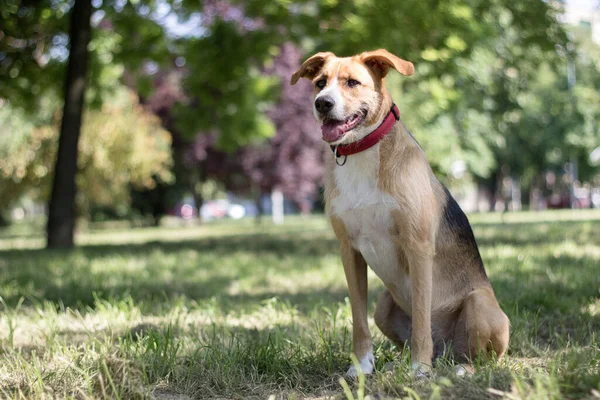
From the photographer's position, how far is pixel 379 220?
3.16m

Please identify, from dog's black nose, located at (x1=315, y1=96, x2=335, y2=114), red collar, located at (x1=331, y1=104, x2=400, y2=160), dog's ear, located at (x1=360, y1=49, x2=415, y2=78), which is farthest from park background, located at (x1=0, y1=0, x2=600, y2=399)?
dog's ear, located at (x1=360, y1=49, x2=415, y2=78)

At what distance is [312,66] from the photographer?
354 cm

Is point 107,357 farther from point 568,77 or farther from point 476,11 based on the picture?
point 568,77

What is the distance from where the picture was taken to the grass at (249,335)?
8.80 feet

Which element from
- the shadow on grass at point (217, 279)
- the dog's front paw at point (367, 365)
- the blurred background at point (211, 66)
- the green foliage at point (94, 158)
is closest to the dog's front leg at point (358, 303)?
the dog's front paw at point (367, 365)

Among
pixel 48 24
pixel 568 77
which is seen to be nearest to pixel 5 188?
A: pixel 48 24

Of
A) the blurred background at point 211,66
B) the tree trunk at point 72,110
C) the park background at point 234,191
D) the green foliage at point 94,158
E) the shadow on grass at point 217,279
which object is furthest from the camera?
the green foliage at point 94,158

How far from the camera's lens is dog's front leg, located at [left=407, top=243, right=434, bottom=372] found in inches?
121

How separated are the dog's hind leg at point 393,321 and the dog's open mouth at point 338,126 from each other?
43.9 inches

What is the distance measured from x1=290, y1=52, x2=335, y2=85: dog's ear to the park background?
61.0 inches

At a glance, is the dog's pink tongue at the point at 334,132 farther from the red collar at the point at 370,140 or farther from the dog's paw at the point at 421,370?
the dog's paw at the point at 421,370

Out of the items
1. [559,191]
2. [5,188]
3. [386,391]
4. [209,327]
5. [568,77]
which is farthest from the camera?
[559,191]

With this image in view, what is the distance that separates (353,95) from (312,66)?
508 millimetres

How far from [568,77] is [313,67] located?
36.3m
